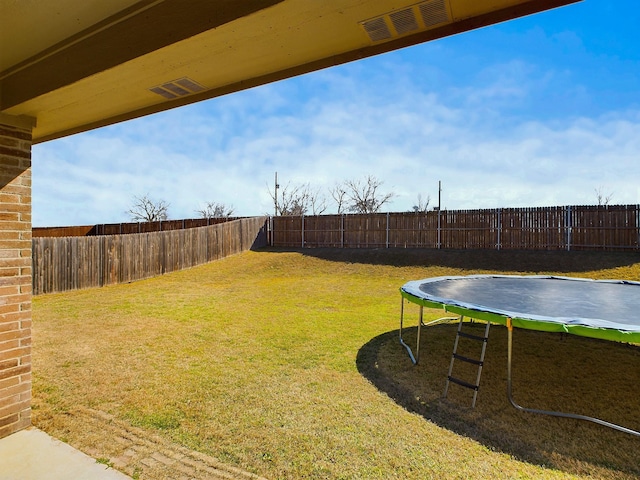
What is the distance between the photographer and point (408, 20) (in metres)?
1.47

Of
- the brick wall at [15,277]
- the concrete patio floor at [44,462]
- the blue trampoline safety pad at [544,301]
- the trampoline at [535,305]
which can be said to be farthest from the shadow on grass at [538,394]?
the brick wall at [15,277]

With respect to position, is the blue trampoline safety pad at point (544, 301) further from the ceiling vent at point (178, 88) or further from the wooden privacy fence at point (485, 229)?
the wooden privacy fence at point (485, 229)

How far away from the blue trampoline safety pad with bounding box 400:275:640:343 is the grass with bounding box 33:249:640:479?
72 cm

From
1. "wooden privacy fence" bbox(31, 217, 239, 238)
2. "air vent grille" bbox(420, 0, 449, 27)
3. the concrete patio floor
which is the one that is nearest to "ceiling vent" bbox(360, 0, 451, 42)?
"air vent grille" bbox(420, 0, 449, 27)

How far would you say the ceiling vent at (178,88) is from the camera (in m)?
1.98

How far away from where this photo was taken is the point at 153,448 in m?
2.27

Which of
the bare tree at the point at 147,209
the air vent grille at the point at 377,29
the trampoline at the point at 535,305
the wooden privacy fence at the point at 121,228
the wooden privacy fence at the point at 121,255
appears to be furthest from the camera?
the bare tree at the point at 147,209

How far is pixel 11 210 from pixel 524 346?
567 cm

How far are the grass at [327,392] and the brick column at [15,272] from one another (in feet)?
0.98

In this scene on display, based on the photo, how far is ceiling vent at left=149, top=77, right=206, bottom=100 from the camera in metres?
1.98

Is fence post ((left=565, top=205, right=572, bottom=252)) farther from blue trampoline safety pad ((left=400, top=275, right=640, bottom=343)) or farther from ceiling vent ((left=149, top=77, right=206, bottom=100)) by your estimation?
ceiling vent ((left=149, top=77, right=206, bottom=100))

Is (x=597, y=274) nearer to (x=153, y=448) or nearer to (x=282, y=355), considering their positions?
(x=282, y=355)

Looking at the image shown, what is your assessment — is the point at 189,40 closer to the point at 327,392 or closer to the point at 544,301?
the point at 327,392

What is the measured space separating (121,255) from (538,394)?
37.5 ft
